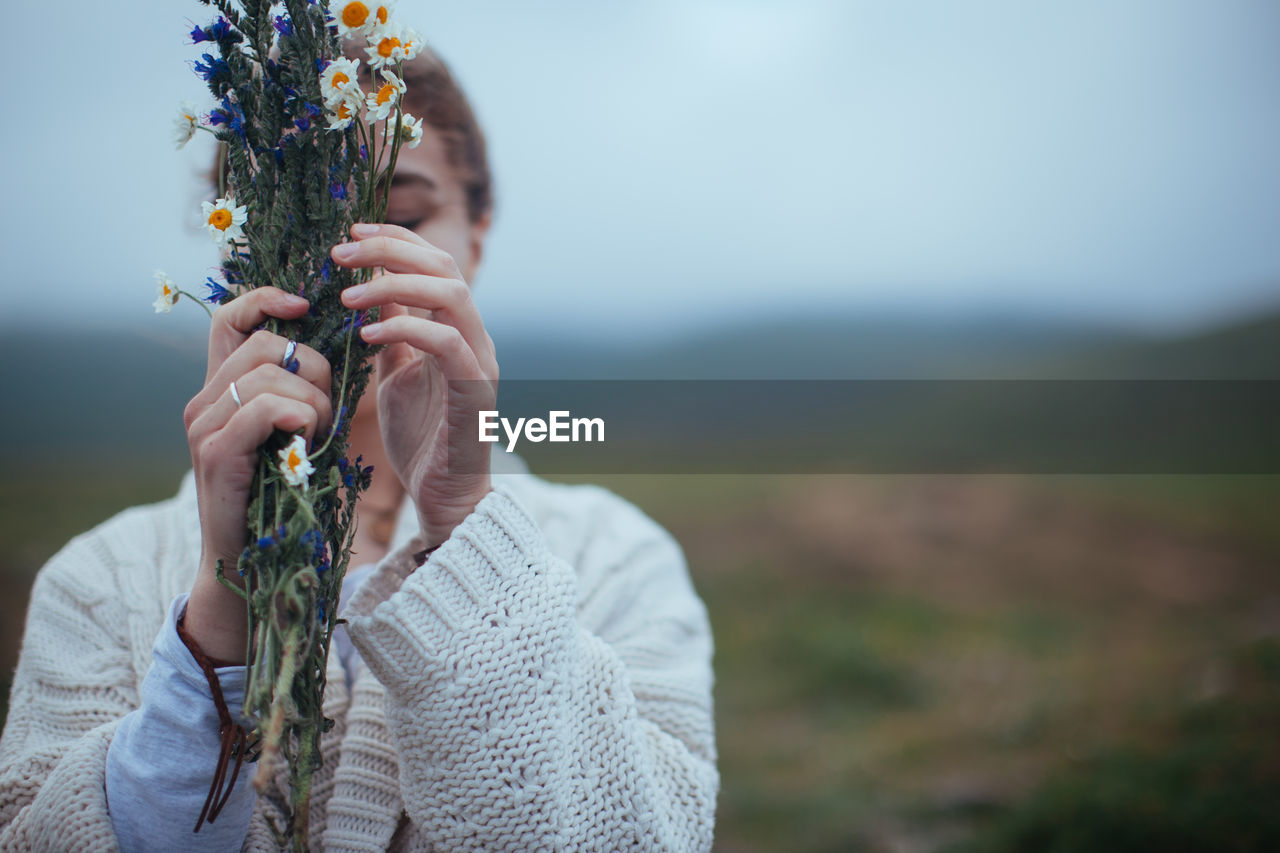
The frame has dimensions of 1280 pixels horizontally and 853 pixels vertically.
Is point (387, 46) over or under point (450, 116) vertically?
under

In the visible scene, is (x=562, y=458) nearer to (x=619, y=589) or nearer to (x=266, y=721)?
(x=619, y=589)

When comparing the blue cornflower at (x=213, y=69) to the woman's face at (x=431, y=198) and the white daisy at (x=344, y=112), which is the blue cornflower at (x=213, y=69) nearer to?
the white daisy at (x=344, y=112)

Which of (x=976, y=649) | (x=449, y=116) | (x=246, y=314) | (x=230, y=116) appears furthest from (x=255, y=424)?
(x=976, y=649)

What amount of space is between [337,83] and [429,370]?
0.49 meters

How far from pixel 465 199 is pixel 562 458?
8.20 ft

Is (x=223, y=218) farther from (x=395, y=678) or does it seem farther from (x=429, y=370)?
(x=395, y=678)

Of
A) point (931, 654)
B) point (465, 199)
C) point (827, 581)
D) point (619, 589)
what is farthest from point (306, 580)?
point (827, 581)

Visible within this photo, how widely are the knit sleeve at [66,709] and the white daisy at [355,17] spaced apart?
51.4 inches

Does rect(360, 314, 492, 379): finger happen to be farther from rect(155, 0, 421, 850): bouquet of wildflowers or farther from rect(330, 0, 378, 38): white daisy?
rect(330, 0, 378, 38): white daisy

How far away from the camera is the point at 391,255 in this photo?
119 cm

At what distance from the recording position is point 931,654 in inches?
224

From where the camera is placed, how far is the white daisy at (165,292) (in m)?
1.19

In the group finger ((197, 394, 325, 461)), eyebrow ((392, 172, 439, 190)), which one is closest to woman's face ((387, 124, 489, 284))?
eyebrow ((392, 172, 439, 190))

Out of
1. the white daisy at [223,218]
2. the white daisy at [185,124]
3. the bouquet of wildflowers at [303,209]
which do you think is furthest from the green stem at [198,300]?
the white daisy at [185,124]
